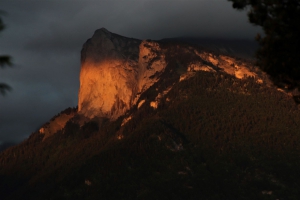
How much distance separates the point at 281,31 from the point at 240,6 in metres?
3.81

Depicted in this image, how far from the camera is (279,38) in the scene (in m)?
65.3

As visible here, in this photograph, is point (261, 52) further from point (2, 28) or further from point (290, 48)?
point (2, 28)

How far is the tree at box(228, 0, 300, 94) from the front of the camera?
64812 mm

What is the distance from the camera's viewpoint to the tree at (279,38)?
64.8 metres

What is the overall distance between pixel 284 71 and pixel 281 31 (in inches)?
117

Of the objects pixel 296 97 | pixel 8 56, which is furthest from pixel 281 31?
pixel 8 56

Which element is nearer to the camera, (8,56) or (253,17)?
(8,56)

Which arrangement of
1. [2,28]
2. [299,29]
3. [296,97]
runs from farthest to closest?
[296,97] < [299,29] < [2,28]

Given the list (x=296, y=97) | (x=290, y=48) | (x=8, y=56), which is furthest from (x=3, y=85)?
(x=296, y=97)

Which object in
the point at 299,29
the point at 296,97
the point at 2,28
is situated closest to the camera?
the point at 2,28

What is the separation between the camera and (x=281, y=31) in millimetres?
65312

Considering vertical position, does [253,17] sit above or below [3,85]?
above

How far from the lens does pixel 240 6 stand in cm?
6694

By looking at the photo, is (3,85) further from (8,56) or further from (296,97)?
(296,97)
